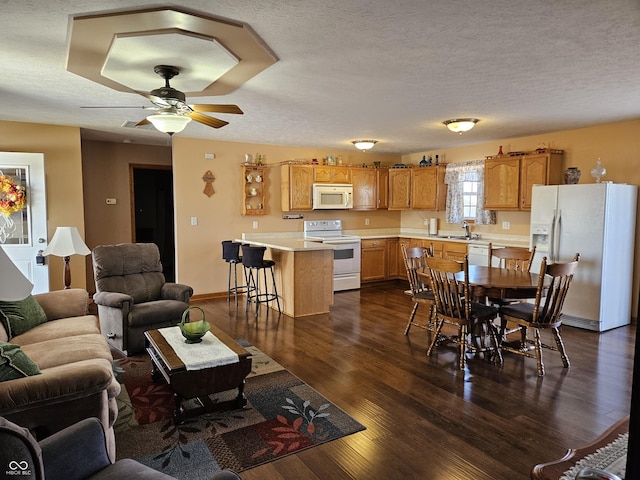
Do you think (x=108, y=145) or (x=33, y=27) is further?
(x=108, y=145)

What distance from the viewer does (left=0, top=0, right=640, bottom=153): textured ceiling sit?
220cm

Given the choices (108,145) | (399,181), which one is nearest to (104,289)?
(108,145)

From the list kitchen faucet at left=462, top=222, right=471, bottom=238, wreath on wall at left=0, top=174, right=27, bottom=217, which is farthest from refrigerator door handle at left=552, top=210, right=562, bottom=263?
wreath on wall at left=0, top=174, right=27, bottom=217

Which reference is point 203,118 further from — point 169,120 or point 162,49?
point 162,49

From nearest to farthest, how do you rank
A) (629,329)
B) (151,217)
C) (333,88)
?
(333,88), (629,329), (151,217)

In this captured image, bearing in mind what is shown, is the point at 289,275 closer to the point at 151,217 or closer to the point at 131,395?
the point at 131,395

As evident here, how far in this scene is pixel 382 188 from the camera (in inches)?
313

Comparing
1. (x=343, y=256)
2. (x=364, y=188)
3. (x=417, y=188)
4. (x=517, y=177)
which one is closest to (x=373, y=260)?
(x=343, y=256)

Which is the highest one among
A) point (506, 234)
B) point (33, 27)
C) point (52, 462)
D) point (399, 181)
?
point (33, 27)

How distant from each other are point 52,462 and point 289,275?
4003mm

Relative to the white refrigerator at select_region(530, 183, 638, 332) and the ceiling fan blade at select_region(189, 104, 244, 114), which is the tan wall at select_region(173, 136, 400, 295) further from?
the white refrigerator at select_region(530, 183, 638, 332)

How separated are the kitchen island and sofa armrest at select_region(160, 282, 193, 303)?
1.37m

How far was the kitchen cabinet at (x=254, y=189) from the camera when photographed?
670cm

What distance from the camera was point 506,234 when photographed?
6496 mm
